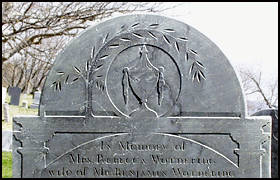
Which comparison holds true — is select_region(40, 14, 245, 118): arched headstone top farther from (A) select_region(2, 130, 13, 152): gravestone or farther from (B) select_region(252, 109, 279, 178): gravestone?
(A) select_region(2, 130, 13, 152): gravestone

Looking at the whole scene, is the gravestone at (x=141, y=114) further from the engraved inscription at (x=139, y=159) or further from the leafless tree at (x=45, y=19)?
the leafless tree at (x=45, y=19)

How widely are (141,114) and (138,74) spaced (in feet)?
1.61

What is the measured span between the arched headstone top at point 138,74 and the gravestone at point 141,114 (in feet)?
0.04

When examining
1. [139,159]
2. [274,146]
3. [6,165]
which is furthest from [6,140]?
[274,146]

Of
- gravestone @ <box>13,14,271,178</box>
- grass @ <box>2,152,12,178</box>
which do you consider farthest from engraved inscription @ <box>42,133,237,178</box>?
grass @ <box>2,152,12,178</box>

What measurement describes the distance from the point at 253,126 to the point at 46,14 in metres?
9.57

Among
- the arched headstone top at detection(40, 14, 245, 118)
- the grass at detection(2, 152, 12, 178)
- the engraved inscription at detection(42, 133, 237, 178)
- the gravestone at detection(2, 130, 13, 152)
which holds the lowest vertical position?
the grass at detection(2, 152, 12, 178)

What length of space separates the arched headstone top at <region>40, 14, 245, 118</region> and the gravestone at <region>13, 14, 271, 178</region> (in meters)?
0.01

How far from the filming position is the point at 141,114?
448 centimetres

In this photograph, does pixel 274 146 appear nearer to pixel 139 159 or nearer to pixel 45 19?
pixel 139 159

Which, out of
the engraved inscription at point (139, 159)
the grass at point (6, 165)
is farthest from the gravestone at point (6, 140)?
the engraved inscription at point (139, 159)

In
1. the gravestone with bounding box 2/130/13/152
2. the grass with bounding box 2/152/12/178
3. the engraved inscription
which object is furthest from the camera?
the gravestone with bounding box 2/130/13/152

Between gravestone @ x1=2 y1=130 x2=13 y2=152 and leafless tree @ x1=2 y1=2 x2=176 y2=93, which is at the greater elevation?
leafless tree @ x1=2 y1=2 x2=176 y2=93

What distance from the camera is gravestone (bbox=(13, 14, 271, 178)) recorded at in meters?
Answer: 4.44
